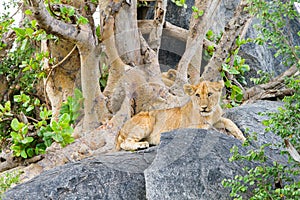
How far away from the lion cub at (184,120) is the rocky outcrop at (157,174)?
1.51 feet

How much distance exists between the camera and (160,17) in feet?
24.4

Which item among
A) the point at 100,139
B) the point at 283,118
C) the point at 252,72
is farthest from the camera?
the point at 252,72

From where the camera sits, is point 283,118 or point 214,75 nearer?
point 283,118

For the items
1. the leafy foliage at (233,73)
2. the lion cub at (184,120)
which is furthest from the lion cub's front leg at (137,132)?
the leafy foliage at (233,73)

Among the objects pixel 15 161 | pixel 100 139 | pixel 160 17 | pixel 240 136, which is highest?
pixel 160 17

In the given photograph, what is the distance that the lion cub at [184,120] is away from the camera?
18.3 feet

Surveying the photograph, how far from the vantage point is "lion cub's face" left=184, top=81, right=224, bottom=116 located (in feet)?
18.2

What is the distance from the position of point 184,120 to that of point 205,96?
0.37 m

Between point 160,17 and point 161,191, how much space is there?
343cm

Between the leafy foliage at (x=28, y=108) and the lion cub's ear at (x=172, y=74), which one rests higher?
the lion cub's ear at (x=172, y=74)

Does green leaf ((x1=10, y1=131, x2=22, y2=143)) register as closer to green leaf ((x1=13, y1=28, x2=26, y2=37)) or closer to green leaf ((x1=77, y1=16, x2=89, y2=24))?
green leaf ((x1=13, y1=28, x2=26, y2=37))

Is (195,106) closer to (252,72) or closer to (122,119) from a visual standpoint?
(122,119)

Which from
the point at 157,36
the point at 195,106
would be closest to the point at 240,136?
the point at 195,106

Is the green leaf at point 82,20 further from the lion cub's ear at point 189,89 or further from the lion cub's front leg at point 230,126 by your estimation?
the lion cub's front leg at point 230,126
